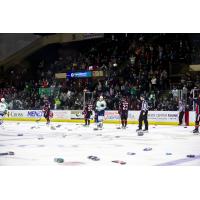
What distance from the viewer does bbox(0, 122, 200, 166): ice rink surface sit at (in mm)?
5918

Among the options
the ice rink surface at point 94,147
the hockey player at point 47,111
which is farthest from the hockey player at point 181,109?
the hockey player at point 47,111

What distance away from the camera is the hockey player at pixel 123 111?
28.7ft

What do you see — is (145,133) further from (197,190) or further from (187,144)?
(197,190)

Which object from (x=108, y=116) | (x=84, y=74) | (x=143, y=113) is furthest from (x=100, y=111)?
(x=143, y=113)

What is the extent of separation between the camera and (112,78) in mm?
9000

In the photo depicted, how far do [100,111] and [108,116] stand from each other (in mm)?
238

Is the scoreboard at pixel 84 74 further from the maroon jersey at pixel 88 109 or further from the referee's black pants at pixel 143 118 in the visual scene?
the referee's black pants at pixel 143 118

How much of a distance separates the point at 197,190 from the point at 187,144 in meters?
2.38

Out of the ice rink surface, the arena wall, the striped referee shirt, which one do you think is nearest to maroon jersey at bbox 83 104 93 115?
the arena wall

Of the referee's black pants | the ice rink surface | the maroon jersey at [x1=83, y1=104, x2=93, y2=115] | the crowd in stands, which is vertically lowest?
the ice rink surface

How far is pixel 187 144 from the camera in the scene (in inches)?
271

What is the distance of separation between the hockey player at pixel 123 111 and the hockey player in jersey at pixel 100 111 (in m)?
0.36

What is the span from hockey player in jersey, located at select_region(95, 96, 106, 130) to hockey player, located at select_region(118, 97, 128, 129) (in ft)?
1.17

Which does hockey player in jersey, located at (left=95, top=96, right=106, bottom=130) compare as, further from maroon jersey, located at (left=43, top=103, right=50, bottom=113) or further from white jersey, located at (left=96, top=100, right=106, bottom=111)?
maroon jersey, located at (left=43, top=103, right=50, bottom=113)
